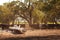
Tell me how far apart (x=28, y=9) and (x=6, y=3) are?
5500mm

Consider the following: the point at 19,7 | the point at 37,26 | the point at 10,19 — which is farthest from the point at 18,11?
the point at 37,26

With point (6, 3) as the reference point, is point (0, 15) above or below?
below

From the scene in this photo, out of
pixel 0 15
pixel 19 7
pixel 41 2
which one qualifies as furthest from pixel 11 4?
pixel 41 2

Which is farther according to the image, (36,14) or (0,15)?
(0,15)

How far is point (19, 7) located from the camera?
36.6 metres

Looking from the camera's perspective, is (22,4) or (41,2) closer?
(41,2)

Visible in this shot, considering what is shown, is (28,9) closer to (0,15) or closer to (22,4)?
(22,4)

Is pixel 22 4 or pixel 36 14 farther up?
pixel 22 4

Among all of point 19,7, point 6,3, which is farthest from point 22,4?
point 6,3

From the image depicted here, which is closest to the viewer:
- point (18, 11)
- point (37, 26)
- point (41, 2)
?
point (37, 26)

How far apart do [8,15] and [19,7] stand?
11.0ft

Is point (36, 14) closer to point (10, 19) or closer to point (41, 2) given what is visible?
point (41, 2)

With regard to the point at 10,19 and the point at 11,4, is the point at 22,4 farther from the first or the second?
the point at 10,19

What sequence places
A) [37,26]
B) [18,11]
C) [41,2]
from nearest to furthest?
[37,26] < [41,2] < [18,11]
